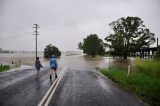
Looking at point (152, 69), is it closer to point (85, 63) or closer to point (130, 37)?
point (85, 63)

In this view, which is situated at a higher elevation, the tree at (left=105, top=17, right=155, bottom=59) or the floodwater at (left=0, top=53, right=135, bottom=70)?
the tree at (left=105, top=17, right=155, bottom=59)

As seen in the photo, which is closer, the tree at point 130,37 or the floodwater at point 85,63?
the floodwater at point 85,63

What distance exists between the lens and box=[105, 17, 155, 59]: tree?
208 feet

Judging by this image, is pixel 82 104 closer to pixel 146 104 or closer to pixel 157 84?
pixel 146 104

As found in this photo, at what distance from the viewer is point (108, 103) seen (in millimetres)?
8602

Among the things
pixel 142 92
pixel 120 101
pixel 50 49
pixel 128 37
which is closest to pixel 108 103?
pixel 120 101

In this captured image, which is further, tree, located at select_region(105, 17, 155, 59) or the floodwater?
tree, located at select_region(105, 17, 155, 59)

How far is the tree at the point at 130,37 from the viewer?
6347cm

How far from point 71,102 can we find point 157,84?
259 inches

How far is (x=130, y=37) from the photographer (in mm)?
64125

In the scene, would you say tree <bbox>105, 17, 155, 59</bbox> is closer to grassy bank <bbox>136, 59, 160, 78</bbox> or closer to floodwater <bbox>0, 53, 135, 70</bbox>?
floodwater <bbox>0, 53, 135, 70</bbox>

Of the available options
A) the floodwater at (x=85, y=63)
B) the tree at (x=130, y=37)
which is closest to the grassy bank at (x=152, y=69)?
the floodwater at (x=85, y=63)

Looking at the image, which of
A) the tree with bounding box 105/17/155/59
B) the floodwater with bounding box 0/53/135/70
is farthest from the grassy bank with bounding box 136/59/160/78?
the tree with bounding box 105/17/155/59

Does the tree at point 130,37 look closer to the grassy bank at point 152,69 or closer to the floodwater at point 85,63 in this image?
the floodwater at point 85,63
